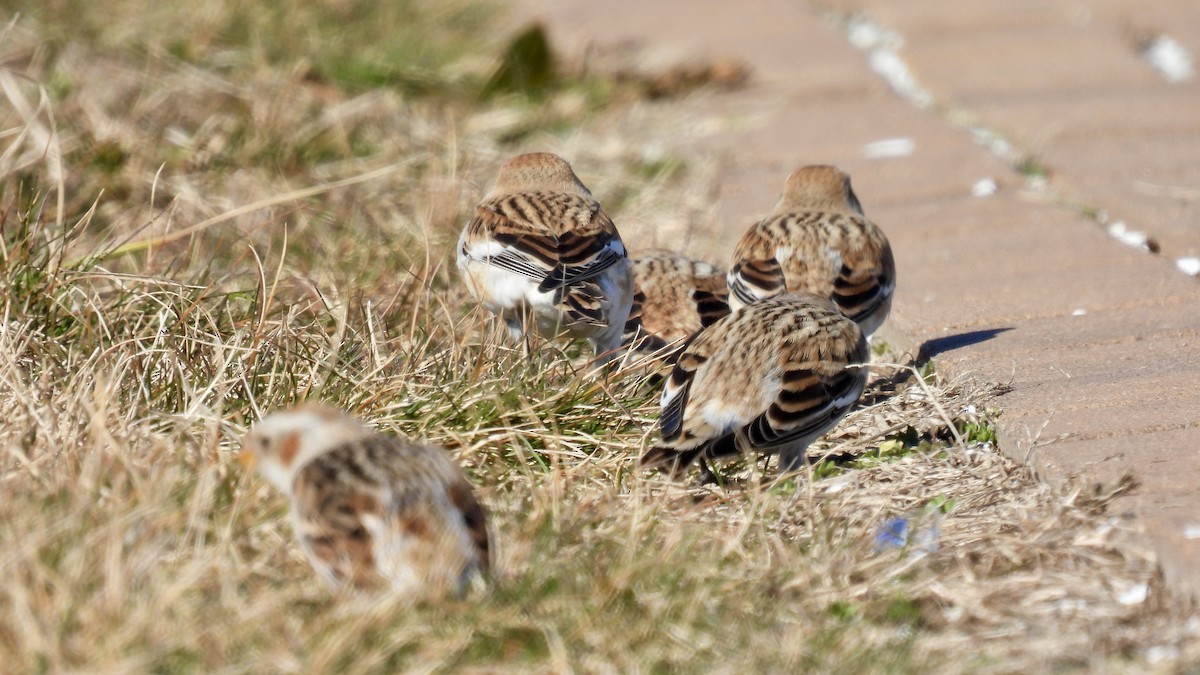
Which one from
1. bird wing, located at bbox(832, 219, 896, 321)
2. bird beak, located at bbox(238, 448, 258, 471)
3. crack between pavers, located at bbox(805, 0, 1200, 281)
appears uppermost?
bird beak, located at bbox(238, 448, 258, 471)

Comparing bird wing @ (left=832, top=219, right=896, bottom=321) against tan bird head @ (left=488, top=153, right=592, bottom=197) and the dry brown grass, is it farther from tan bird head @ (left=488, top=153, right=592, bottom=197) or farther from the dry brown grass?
tan bird head @ (left=488, top=153, right=592, bottom=197)

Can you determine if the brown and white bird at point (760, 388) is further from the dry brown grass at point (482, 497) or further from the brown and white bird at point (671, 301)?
the brown and white bird at point (671, 301)

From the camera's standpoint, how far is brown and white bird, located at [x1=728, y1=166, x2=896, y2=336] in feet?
18.2

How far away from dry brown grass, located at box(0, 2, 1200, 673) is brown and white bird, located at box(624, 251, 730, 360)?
298 millimetres

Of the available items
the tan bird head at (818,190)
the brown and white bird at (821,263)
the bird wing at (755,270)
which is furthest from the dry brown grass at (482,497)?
the tan bird head at (818,190)

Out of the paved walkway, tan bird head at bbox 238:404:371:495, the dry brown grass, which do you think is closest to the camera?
the dry brown grass

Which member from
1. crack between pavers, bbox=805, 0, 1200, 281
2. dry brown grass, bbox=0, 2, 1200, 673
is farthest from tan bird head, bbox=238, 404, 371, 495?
crack between pavers, bbox=805, 0, 1200, 281

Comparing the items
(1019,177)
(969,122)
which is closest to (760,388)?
(1019,177)

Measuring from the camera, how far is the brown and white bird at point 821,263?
554 centimetres

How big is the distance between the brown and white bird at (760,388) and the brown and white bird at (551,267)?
536 millimetres

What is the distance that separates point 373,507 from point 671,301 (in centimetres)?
266

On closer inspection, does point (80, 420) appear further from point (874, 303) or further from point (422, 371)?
point (874, 303)

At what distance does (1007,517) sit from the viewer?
4109 mm

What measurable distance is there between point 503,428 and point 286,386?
0.65 metres
